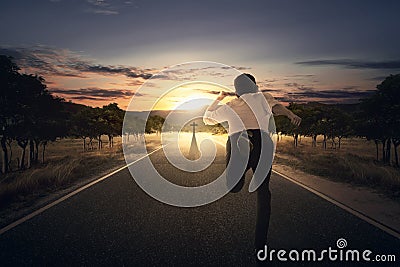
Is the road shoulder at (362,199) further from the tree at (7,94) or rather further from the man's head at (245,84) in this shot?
the tree at (7,94)

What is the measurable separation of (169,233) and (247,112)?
214 centimetres

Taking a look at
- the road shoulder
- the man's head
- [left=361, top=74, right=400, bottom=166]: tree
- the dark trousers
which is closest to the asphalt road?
the dark trousers

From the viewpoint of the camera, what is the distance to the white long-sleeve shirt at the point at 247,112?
4.30 meters

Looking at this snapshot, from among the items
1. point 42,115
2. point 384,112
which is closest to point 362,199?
point 384,112

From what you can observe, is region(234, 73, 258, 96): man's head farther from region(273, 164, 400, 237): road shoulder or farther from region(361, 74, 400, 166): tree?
region(361, 74, 400, 166): tree

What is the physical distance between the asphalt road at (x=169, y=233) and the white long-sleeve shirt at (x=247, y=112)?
154 centimetres

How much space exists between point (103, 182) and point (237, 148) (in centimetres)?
704

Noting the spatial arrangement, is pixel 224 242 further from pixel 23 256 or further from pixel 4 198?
pixel 4 198

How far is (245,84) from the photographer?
14.3 ft

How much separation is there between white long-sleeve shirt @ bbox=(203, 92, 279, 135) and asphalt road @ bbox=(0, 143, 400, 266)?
5.06ft

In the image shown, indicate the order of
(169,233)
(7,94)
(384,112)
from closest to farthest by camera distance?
(169,233) < (7,94) < (384,112)

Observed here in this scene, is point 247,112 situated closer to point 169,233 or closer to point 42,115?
point 169,233

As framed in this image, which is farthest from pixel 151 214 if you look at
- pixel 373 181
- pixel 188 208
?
pixel 373 181

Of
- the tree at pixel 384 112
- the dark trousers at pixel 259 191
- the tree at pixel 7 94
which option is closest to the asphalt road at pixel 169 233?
the dark trousers at pixel 259 191
